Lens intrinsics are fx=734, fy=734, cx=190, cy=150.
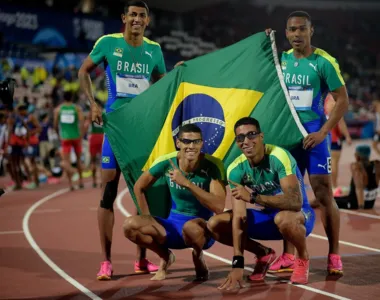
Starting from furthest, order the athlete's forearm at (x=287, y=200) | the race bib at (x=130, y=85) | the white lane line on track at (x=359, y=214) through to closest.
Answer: the white lane line on track at (x=359, y=214)
the race bib at (x=130, y=85)
the athlete's forearm at (x=287, y=200)

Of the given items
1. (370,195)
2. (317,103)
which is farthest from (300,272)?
(370,195)

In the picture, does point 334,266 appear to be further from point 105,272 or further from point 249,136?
point 105,272

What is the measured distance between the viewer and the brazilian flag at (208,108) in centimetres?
661

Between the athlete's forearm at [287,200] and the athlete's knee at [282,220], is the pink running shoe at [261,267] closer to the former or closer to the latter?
the athlete's knee at [282,220]

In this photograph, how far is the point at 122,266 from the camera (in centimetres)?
700

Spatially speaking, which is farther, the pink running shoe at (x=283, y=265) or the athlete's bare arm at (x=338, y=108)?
the pink running shoe at (x=283, y=265)

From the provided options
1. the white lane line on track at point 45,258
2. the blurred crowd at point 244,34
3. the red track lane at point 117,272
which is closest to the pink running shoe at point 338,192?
the red track lane at point 117,272

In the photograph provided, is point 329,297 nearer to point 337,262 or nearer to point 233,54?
point 337,262

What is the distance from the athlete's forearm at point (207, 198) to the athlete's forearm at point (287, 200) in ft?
1.29

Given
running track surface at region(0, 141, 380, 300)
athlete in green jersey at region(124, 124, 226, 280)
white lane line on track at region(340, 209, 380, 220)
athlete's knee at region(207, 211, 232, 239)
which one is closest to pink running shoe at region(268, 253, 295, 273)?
running track surface at region(0, 141, 380, 300)

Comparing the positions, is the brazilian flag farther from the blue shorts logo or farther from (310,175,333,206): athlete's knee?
(310,175,333,206): athlete's knee

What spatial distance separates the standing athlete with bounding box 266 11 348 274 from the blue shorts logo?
0.72 metres

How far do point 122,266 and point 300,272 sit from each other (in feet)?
6.10

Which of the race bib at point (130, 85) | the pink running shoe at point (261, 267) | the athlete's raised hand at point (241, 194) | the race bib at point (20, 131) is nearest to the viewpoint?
the athlete's raised hand at point (241, 194)
